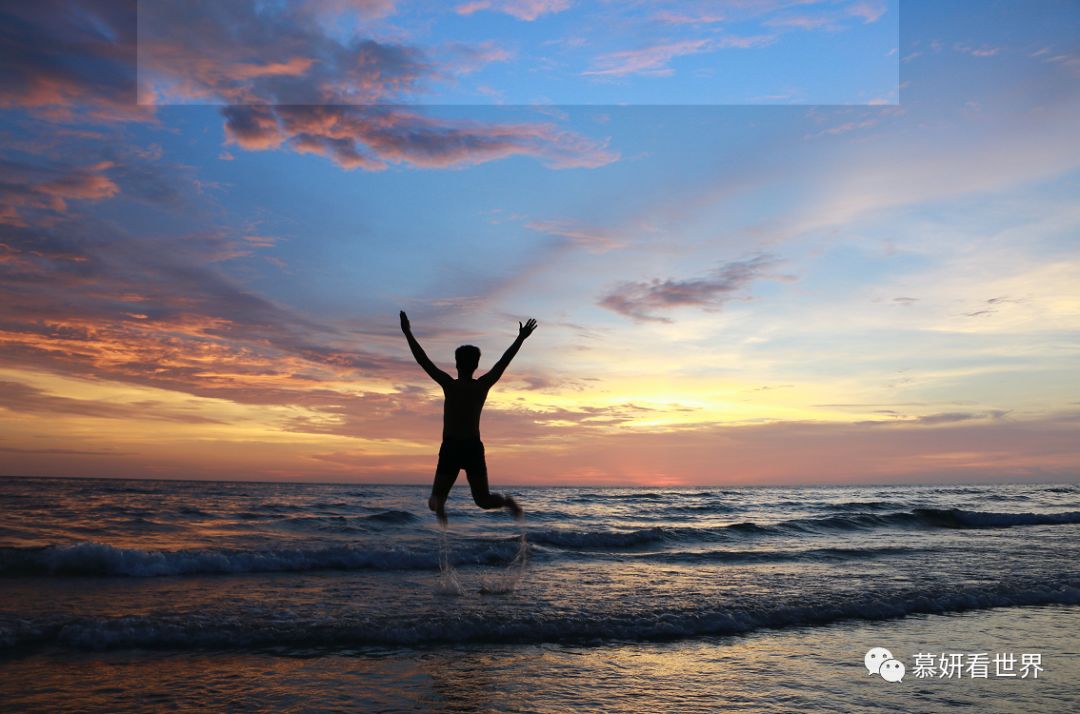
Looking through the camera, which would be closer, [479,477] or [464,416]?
[464,416]

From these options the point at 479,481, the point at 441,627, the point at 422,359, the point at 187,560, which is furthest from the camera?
the point at 187,560

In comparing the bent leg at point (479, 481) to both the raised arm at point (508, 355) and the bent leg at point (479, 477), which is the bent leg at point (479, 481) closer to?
the bent leg at point (479, 477)

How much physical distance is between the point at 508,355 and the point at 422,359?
89 cm

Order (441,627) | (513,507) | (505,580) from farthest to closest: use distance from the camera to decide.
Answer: (505,580) → (441,627) → (513,507)

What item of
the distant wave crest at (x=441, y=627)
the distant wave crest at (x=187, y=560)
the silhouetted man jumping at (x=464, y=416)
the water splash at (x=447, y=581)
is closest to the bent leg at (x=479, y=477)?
the silhouetted man jumping at (x=464, y=416)

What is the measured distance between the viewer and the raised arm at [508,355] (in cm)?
694

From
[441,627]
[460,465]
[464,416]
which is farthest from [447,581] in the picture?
[464,416]

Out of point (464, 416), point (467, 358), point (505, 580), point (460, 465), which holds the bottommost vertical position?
point (505, 580)

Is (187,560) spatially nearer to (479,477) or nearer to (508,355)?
(479,477)

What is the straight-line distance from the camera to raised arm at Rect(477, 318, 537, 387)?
694cm

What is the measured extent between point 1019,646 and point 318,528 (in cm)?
1917

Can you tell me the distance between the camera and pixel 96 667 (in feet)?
21.6

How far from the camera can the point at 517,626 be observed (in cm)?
820

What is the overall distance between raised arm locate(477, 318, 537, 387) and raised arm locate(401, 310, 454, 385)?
Answer: 41 centimetres
